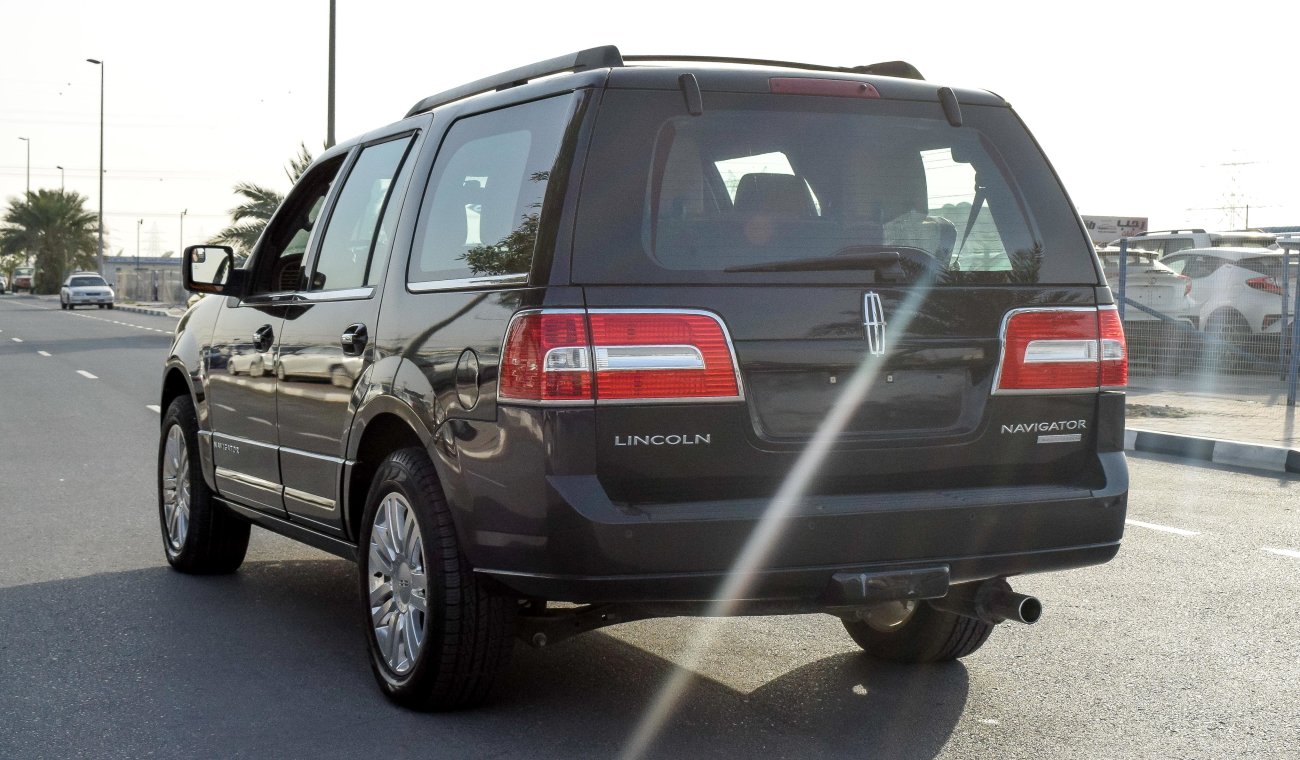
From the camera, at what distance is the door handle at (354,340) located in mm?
4945

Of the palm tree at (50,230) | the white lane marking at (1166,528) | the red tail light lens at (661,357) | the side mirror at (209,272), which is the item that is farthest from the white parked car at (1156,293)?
the palm tree at (50,230)

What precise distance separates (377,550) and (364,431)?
0.37 m

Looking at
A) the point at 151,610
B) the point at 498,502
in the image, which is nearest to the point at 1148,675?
the point at 498,502

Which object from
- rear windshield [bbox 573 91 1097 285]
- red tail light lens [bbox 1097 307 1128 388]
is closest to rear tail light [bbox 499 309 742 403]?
rear windshield [bbox 573 91 1097 285]

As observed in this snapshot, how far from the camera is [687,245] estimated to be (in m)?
4.04

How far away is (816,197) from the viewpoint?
13.8 ft

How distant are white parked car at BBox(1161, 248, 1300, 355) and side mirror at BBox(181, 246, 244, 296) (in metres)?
12.8

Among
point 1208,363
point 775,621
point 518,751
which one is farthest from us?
point 1208,363

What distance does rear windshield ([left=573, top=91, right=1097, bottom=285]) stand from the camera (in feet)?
13.1

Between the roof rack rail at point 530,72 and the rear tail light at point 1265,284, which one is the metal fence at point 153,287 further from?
the roof rack rail at point 530,72

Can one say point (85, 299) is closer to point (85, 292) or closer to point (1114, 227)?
point (85, 292)

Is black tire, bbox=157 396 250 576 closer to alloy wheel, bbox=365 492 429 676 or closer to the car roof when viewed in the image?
alloy wheel, bbox=365 492 429 676

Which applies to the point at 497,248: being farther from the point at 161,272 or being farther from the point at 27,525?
the point at 161,272

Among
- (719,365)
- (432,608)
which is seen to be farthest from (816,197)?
(432,608)
